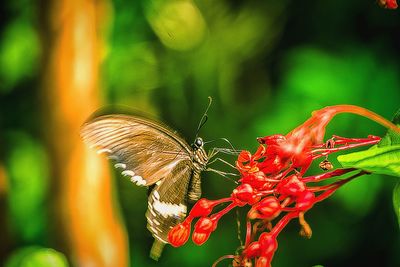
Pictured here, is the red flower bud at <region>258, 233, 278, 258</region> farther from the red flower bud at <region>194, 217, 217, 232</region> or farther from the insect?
the insect

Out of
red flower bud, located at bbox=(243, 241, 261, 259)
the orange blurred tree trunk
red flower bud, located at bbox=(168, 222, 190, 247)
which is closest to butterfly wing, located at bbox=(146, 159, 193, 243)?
red flower bud, located at bbox=(168, 222, 190, 247)

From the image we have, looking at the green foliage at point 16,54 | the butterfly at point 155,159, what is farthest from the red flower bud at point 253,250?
the green foliage at point 16,54

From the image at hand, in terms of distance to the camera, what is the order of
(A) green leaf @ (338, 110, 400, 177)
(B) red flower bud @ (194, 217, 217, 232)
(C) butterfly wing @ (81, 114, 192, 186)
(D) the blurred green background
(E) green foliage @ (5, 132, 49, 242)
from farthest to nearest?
(E) green foliage @ (5, 132, 49, 242) → (D) the blurred green background → (C) butterfly wing @ (81, 114, 192, 186) → (B) red flower bud @ (194, 217, 217, 232) → (A) green leaf @ (338, 110, 400, 177)

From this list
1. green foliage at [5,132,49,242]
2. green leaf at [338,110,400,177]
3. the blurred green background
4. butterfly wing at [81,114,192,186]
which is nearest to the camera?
green leaf at [338,110,400,177]

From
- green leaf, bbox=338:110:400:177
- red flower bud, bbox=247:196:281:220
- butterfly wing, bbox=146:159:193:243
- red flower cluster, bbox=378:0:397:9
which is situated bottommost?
butterfly wing, bbox=146:159:193:243

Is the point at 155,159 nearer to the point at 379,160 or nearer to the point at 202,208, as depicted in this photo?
the point at 202,208

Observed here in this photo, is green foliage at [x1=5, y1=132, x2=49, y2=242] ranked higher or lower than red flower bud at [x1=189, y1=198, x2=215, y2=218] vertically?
lower

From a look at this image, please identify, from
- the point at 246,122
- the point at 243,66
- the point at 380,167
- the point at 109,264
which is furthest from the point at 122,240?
the point at 380,167

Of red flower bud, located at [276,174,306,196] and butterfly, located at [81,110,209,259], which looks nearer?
red flower bud, located at [276,174,306,196]
